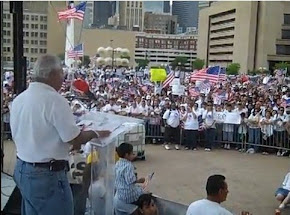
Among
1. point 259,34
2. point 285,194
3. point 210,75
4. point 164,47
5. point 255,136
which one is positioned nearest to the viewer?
point 285,194

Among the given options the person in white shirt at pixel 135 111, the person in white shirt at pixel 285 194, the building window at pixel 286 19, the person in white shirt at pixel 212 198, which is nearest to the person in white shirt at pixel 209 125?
the person in white shirt at pixel 135 111

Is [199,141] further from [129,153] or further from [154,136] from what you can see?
[129,153]

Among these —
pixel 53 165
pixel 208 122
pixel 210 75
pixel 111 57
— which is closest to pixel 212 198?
pixel 53 165

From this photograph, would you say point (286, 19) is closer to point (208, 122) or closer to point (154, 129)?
point (154, 129)

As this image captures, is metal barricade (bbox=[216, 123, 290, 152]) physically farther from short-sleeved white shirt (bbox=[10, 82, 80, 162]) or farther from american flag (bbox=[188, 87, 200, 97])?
short-sleeved white shirt (bbox=[10, 82, 80, 162])

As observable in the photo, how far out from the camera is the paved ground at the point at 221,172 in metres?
8.70

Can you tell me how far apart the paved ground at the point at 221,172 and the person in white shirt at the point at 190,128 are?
1.48 ft

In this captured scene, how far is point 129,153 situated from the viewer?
4930mm

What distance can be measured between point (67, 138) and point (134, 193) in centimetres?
219

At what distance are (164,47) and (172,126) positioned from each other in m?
128

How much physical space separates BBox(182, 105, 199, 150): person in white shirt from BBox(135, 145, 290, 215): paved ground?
17.8 inches

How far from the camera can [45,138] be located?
→ 9.77 ft

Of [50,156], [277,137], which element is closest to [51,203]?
[50,156]

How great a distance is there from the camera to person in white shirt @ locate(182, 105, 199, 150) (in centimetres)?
1450
